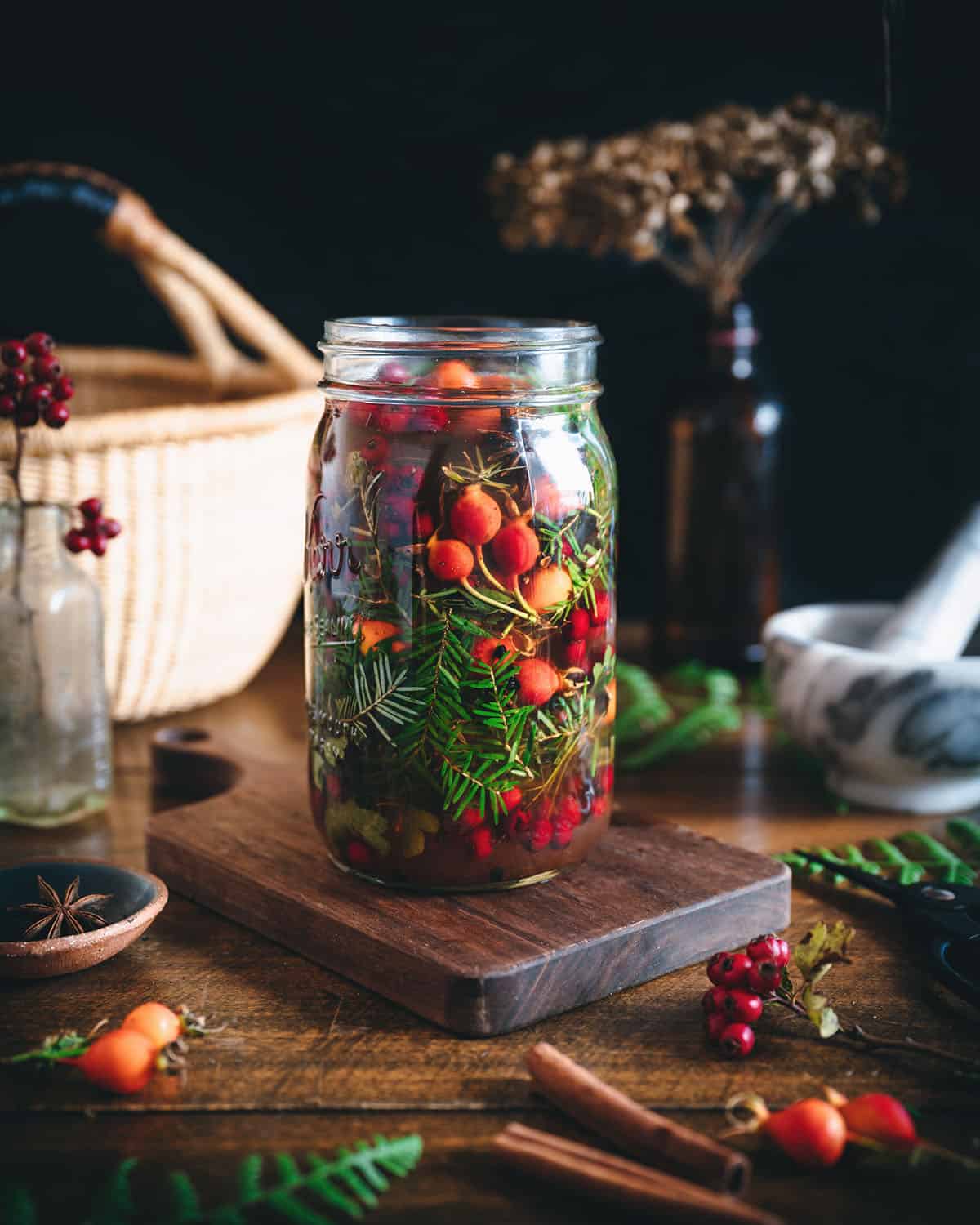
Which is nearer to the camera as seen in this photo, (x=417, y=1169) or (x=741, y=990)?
(x=417, y=1169)

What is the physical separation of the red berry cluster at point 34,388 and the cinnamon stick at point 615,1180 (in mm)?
696

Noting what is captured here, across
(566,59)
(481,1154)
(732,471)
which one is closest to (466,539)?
(481,1154)

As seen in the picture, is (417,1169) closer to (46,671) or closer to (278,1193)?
(278,1193)

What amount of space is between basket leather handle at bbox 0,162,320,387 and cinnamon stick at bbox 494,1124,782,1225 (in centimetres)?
105

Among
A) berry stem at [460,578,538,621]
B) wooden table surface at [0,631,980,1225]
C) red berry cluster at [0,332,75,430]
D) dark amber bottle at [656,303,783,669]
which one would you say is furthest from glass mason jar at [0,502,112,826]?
dark amber bottle at [656,303,783,669]

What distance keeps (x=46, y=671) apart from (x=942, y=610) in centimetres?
81

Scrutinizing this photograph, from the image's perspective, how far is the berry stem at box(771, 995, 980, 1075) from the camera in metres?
0.84

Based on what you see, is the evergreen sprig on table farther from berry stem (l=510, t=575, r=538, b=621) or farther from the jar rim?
the jar rim

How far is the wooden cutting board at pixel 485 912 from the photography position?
0.90 meters

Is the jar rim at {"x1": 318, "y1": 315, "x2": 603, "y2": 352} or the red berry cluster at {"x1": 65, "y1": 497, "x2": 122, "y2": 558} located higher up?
the jar rim at {"x1": 318, "y1": 315, "x2": 603, "y2": 352}

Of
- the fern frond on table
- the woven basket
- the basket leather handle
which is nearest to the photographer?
the fern frond on table

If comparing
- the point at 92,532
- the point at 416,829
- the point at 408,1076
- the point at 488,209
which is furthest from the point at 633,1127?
the point at 488,209

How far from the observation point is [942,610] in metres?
1.34

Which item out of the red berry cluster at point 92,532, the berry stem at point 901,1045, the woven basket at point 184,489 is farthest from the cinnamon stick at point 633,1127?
the woven basket at point 184,489
